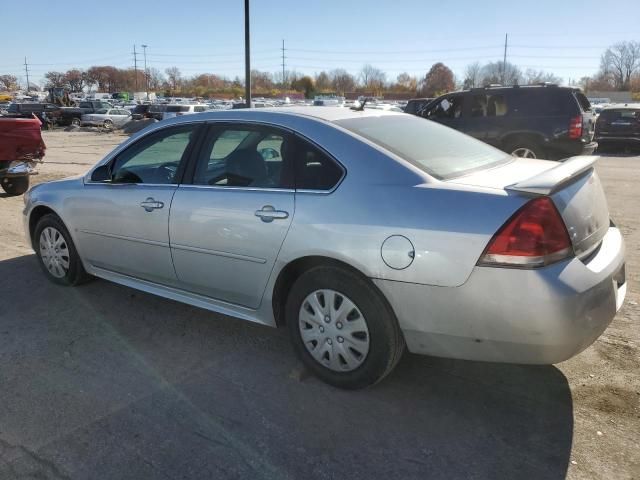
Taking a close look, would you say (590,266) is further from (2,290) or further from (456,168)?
(2,290)

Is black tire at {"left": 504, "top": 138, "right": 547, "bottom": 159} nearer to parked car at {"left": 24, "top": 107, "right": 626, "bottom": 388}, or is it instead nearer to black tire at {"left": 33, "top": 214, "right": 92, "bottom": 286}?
parked car at {"left": 24, "top": 107, "right": 626, "bottom": 388}

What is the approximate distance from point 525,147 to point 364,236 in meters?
8.83

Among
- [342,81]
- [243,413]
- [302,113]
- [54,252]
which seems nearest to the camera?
[243,413]

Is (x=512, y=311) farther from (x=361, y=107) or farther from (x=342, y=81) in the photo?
(x=342, y=81)

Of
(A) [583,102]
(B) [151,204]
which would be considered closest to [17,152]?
(B) [151,204]

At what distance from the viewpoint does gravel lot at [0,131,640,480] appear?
2.54 m

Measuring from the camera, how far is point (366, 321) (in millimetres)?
2965

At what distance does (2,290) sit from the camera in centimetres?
489

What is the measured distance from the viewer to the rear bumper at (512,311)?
8.29ft

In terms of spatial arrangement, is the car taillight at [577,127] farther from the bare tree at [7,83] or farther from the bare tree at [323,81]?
the bare tree at [7,83]

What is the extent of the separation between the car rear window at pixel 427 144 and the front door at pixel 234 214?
55cm

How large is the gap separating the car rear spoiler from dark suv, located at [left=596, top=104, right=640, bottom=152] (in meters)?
16.7

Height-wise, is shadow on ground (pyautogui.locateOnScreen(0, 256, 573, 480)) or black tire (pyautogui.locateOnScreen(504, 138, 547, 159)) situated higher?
black tire (pyautogui.locateOnScreen(504, 138, 547, 159))

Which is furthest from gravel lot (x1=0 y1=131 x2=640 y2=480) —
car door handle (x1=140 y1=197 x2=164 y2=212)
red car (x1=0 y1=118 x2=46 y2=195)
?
red car (x1=0 y1=118 x2=46 y2=195)
